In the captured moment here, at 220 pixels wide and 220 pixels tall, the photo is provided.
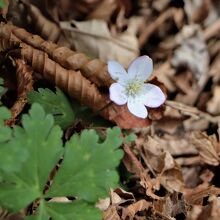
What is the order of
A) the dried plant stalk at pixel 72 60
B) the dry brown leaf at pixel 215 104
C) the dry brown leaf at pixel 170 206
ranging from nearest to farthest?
1. the dry brown leaf at pixel 170 206
2. the dried plant stalk at pixel 72 60
3. the dry brown leaf at pixel 215 104

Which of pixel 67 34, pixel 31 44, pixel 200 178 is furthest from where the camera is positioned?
pixel 67 34

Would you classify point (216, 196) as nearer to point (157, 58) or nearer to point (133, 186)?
point (133, 186)

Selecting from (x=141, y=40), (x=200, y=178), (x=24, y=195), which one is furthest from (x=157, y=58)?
(x=24, y=195)

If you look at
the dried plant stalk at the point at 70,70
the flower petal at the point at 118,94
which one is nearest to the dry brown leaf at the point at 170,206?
the dried plant stalk at the point at 70,70

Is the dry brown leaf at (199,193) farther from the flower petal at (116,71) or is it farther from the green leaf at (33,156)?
the green leaf at (33,156)

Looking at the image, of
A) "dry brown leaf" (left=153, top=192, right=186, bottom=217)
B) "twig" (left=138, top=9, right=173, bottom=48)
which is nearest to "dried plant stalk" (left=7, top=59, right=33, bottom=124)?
"dry brown leaf" (left=153, top=192, right=186, bottom=217)

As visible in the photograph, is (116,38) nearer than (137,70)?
No

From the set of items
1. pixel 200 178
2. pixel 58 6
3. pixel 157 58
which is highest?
pixel 58 6

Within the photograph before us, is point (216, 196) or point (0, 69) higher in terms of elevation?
point (0, 69)
